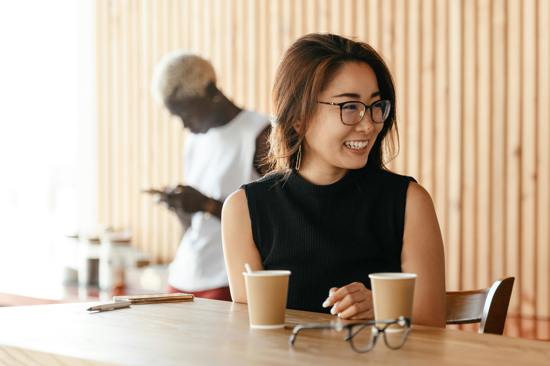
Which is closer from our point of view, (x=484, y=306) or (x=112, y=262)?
(x=484, y=306)

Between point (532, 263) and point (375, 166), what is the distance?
366cm

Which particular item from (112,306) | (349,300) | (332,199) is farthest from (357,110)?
(112,306)

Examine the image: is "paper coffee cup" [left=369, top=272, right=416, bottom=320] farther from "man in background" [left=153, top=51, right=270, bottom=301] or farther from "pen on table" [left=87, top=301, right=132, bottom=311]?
"man in background" [left=153, top=51, right=270, bottom=301]

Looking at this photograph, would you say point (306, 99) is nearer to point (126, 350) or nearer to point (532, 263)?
point (126, 350)

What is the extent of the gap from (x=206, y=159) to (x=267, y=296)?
1.97 m

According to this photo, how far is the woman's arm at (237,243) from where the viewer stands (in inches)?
85.6

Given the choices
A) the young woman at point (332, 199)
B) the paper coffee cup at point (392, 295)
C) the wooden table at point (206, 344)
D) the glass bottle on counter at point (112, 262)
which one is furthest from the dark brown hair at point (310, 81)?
the glass bottle on counter at point (112, 262)

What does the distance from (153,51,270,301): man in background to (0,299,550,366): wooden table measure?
1.51 meters

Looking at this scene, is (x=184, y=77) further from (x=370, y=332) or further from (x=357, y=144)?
(x=370, y=332)

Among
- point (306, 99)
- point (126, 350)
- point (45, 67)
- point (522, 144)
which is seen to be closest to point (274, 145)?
point (306, 99)

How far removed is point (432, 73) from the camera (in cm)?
596

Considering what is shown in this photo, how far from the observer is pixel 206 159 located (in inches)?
140

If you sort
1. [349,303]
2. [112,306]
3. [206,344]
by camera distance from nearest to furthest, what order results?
[206,344] < [349,303] < [112,306]

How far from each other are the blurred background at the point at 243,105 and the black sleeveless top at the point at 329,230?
3243 millimetres
